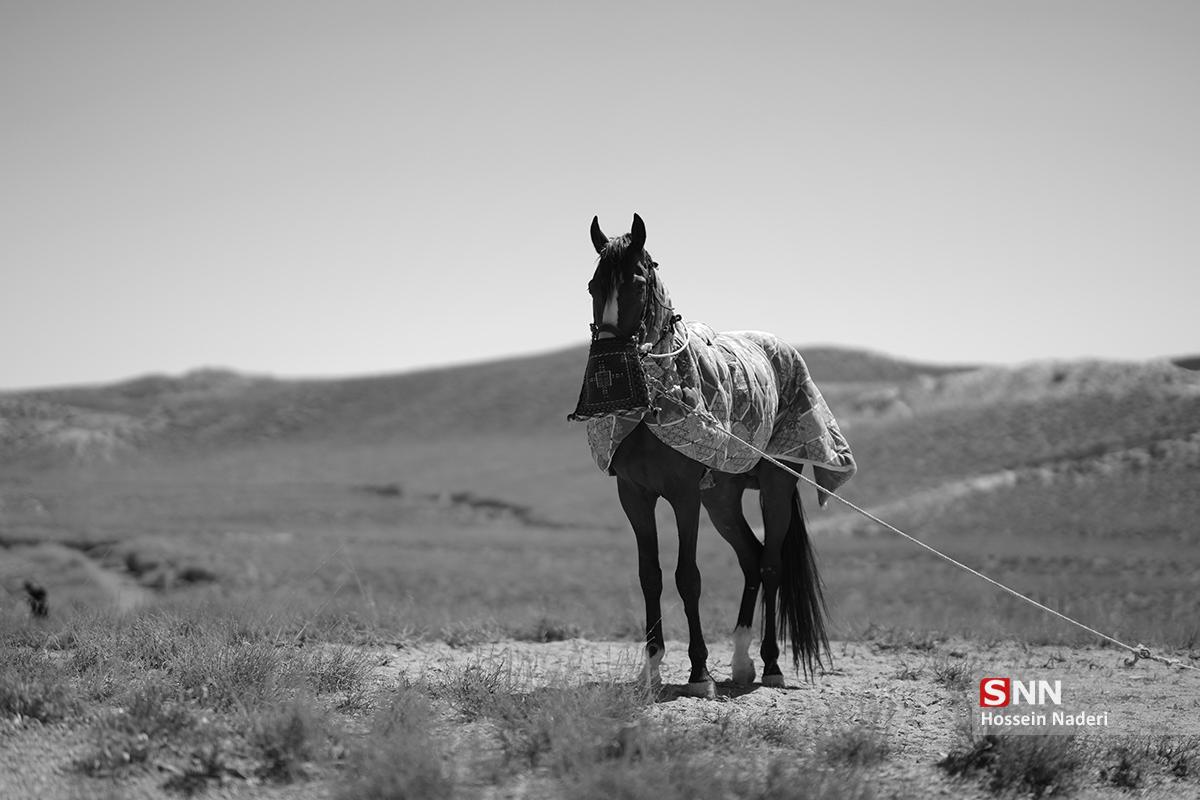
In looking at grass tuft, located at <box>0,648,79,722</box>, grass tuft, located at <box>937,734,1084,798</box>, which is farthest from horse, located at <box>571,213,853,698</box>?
grass tuft, located at <box>0,648,79,722</box>

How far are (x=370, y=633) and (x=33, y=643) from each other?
236cm

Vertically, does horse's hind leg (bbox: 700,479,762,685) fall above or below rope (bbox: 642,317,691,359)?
below

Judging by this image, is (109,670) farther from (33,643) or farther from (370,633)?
(370,633)

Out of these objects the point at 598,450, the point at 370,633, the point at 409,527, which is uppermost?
the point at 598,450

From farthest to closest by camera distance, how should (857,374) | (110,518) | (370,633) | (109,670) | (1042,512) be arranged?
1. (857,374)
2. (110,518)
3. (1042,512)
4. (370,633)
5. (109,670)

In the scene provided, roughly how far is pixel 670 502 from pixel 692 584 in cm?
74

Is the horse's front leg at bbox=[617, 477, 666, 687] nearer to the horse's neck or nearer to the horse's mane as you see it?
the horse's neck

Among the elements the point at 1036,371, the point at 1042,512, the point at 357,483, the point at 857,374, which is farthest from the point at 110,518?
the point at 857,374

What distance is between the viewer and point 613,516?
146 ft

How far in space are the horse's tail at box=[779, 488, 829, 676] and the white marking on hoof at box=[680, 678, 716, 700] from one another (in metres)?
1.34

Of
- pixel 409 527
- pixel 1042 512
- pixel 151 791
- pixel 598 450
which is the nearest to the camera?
pixel 151 791

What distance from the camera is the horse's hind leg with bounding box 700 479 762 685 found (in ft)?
22.7

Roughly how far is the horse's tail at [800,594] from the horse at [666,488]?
0.02 m

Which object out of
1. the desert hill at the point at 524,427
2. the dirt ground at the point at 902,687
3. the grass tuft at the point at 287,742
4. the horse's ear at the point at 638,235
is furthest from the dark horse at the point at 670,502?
the desert hill at the point at 524,427
